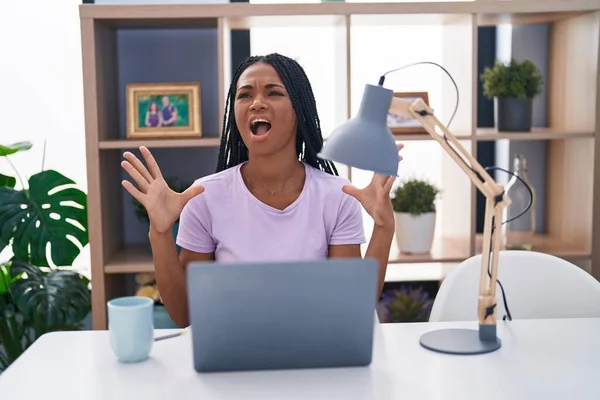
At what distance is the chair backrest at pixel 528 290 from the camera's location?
185 cm

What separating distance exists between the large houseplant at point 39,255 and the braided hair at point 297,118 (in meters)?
0.95

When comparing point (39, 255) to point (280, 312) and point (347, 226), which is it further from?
point (280, 312)

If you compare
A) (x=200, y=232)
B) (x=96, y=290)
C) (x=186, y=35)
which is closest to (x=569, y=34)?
(x=186, y=35)

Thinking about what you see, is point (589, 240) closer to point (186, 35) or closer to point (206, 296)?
point (186, 35)

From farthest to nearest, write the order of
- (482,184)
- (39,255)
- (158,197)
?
(39,255), (158,197), (482,184)

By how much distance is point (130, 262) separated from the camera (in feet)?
8.96

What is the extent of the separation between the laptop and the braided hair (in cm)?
80

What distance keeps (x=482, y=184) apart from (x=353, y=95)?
173 cm

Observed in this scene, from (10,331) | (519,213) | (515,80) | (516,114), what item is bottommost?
(10,331)

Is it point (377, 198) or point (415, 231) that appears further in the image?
point (415, 231)

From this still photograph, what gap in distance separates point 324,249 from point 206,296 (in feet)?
2.44

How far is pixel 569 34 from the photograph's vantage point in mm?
2916

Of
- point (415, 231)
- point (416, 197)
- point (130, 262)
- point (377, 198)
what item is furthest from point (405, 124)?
point (377, 198)

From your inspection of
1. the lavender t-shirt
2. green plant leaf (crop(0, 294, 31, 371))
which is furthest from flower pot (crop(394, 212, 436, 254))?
green plant leaf (crop(0, 294, 31, 371))
